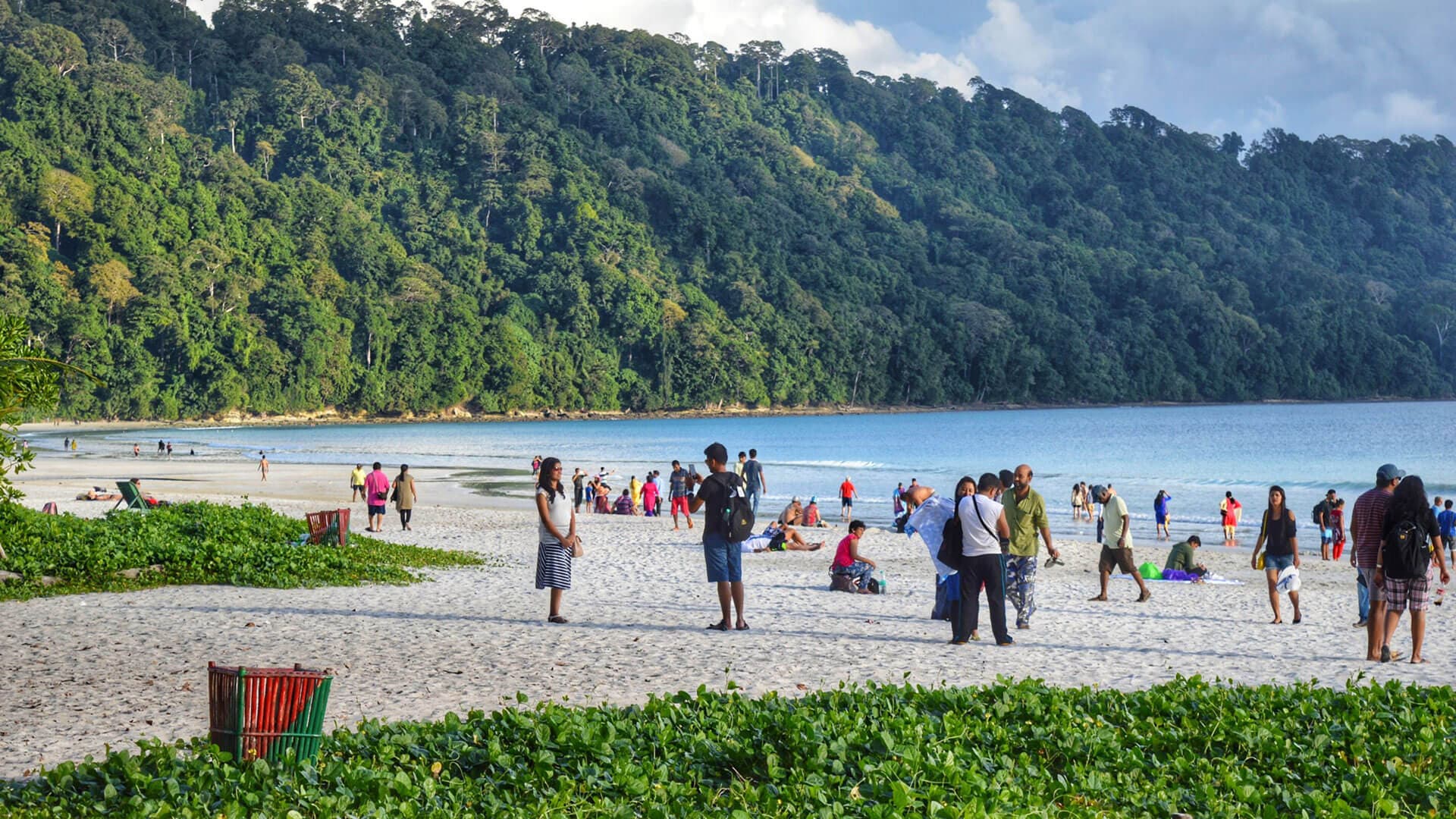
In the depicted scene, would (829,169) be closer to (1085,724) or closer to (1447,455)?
(1447,455)

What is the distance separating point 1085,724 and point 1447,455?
212ft

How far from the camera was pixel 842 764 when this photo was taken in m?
5.39

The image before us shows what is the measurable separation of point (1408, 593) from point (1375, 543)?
0.43 meters

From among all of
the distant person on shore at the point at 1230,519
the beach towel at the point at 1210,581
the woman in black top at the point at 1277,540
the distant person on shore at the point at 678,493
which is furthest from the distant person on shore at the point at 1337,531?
the distant person on shore at the point at 678,493

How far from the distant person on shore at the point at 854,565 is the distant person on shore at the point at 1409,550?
6.00m

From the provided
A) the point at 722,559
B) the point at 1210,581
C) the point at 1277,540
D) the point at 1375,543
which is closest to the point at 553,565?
the point at 722,559

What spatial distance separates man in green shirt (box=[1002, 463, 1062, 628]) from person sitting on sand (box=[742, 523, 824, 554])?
907 centimetres

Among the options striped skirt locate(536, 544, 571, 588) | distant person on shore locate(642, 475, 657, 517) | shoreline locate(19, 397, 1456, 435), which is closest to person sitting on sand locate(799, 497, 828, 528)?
distant person on shore locate(642, 475, 657, 517)

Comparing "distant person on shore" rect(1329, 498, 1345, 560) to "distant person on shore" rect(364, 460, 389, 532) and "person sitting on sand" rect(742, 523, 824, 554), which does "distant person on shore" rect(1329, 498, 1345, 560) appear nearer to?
"person sitting on sand" rect(742, 523, 824, 554)

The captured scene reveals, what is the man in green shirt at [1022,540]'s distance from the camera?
10859mm

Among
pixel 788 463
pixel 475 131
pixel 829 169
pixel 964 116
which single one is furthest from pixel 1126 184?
pixel 788 463

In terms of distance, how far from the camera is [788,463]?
60.8 metres

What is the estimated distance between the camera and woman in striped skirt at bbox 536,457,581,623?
10.4 meters

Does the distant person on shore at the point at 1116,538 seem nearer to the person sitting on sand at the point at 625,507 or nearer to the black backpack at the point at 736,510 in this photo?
the black backpack at the point at 736,510
